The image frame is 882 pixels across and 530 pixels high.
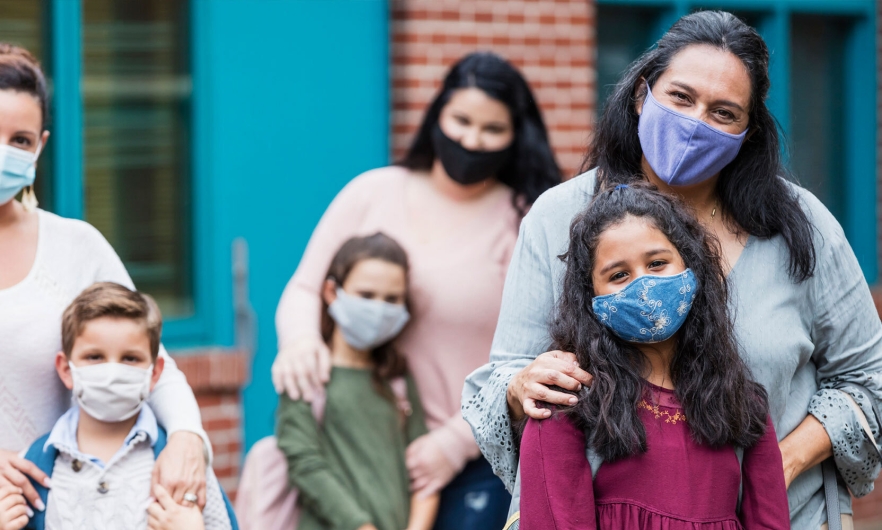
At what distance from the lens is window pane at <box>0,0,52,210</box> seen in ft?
15.4

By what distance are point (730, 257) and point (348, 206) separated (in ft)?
5.73

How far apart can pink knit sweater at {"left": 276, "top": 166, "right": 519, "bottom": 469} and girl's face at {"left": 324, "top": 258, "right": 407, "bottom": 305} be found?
0.19ft

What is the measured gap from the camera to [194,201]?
5.12 metres

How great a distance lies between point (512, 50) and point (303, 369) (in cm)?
222

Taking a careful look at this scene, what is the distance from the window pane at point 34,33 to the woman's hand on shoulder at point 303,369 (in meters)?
1.63

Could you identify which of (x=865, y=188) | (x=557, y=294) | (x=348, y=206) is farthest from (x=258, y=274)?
(x=865, y=188)

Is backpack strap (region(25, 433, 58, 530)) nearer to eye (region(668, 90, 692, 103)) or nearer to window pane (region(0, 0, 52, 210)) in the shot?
eye (region(668, 90, 692, 103))

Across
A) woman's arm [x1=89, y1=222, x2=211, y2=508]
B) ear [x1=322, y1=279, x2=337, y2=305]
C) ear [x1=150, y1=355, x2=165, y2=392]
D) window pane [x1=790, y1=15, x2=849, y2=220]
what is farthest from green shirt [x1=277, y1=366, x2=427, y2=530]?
window pane [x1=790, y1=15, x2=849, y2=220]

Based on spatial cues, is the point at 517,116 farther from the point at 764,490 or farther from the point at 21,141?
the point at 764,490

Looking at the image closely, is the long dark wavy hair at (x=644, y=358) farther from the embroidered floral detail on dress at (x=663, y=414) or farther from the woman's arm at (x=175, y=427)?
the woman's arm at (x=175, y=427)

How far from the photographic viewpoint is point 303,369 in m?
3.79

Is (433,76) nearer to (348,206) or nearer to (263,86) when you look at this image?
(263,86)

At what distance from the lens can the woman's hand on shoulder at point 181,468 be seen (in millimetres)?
2836

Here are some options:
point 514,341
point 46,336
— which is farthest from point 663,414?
point 46,336
